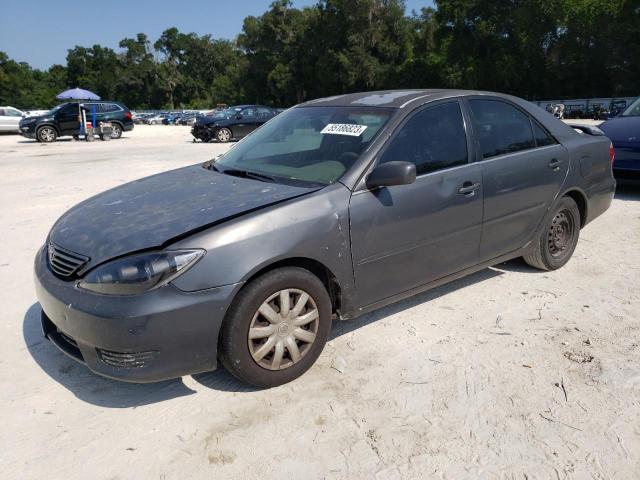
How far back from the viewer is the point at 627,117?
804 cm

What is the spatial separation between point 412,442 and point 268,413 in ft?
2.46

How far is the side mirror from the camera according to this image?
3.14 m

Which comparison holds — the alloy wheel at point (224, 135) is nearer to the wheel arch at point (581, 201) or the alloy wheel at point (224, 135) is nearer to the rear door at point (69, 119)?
the rear door at point (69, 119)

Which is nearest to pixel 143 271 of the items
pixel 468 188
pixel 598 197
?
pixel 468 188

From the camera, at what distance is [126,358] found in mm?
2645

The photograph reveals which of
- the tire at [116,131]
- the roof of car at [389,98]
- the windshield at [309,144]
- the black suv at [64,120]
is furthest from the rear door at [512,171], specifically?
the tire at [116,131]

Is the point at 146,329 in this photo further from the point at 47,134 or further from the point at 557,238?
the point at 47,134

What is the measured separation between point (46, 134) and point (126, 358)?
76.3 ft

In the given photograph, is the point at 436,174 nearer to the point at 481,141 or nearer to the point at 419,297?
the point at 481,141

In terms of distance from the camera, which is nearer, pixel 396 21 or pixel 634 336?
pixel 634 336

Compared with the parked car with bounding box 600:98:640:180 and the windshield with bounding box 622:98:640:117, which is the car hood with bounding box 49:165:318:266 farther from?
the windshield with bounding box 622:98:640:117

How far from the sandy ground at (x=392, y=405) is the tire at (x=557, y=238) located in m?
0.39

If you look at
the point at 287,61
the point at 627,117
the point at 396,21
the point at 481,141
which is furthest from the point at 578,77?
the point at 481,141

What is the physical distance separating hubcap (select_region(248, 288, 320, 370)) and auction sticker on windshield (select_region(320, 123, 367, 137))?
47.9 inches
